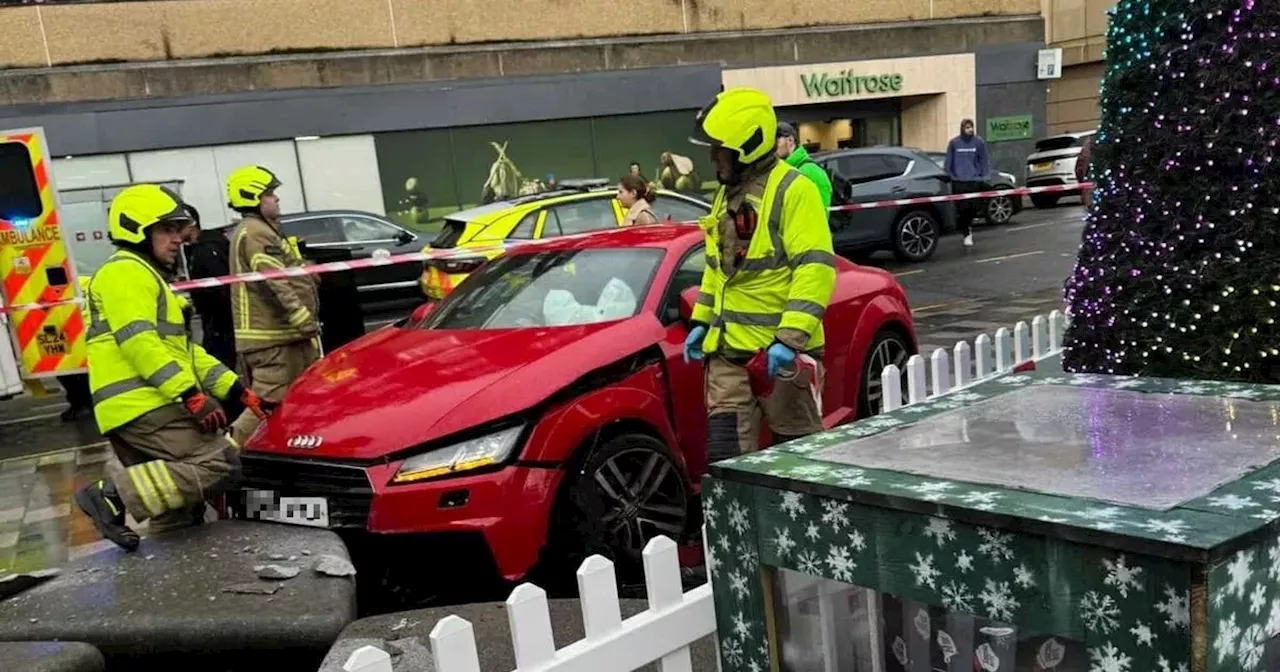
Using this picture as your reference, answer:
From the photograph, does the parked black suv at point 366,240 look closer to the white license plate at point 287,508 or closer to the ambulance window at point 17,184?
the ambulance window at point 17,184

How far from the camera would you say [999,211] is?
1855 centimetres

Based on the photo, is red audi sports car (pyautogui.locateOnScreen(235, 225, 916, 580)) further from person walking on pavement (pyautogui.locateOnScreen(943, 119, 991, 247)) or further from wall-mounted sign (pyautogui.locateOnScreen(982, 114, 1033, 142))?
wall-mounted sign (pyautogui.locateOnScreen(982, 114, 1033, 142))

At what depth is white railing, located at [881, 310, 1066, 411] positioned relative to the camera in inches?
167

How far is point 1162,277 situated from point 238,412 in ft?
12.5

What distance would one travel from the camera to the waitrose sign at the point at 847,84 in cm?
2264

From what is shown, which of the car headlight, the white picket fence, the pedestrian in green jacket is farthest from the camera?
the pedestrian in green jacket

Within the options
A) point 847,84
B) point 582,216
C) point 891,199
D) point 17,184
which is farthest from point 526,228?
point 847,84

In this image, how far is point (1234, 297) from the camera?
3.35 metres

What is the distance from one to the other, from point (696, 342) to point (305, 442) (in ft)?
5.09

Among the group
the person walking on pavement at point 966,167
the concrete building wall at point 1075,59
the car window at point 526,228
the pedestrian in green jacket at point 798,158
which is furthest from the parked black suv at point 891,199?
the concrete building wall at point 1075,59

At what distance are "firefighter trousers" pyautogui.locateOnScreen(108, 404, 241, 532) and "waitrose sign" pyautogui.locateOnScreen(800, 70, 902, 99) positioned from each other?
20114 millimetres

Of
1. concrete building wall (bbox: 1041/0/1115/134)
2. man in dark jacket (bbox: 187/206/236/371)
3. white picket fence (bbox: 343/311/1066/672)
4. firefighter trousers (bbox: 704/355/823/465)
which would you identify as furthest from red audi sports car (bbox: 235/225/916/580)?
concrete building wall (bbox: 1041/0/1115/134)

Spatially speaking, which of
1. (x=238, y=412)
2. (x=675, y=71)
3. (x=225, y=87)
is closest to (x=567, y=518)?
(x=238, y=412)

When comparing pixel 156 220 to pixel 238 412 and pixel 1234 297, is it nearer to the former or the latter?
pixel 238 412
